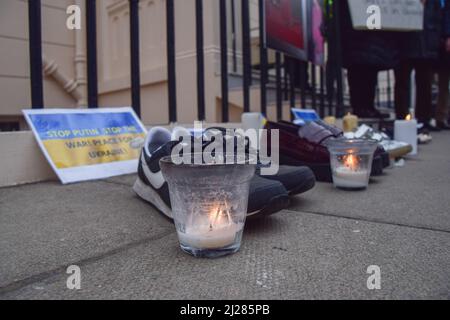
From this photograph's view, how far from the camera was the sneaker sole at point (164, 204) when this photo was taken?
0.85m

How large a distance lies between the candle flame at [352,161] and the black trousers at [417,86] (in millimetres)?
2591

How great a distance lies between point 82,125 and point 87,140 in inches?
3.4

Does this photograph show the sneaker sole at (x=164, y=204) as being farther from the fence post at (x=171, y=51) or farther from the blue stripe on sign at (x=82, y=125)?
the fence post at (x=171, y=51)

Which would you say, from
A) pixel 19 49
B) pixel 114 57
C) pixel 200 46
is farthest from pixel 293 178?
pixel 114 57

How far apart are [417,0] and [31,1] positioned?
9.94 feet

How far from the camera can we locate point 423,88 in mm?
3801

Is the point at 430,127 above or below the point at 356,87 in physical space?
below

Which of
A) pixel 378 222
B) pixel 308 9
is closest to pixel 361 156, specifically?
pixel 378 222

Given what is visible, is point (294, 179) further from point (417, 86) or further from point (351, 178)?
point (417, 86)

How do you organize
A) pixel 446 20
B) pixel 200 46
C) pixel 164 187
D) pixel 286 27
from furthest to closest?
pixel 446 20, pixel 286 27, pixel 200 46, pixel 164 187

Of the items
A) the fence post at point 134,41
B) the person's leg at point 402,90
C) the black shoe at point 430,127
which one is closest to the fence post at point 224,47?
the fence post at point 134,41

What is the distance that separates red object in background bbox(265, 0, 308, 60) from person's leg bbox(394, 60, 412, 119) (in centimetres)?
114

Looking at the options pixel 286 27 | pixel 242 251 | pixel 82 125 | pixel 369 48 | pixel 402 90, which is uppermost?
pixel 286 27
